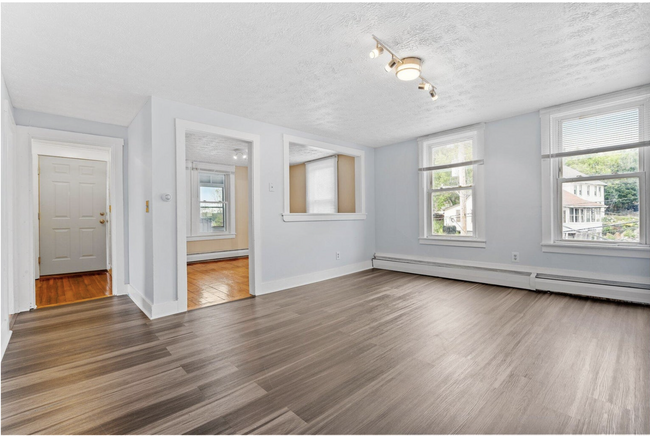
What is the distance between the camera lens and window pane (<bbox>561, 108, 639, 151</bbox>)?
3.43 metres

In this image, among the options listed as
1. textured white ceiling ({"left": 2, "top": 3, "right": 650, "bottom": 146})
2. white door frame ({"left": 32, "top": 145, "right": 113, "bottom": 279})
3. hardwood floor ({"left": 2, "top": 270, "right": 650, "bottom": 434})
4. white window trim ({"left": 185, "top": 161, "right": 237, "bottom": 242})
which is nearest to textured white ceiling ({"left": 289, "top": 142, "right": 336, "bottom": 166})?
white window trim ({"left": 185, "top": 161, "right": 237, "bottom": 242})

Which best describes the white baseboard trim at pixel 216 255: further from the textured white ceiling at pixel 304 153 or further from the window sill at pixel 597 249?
the window sill at pixel 597 249

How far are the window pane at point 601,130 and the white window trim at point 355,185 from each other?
3027 mm

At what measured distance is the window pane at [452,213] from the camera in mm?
4789

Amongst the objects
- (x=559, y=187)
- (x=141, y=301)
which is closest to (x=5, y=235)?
(x=141, y=301)

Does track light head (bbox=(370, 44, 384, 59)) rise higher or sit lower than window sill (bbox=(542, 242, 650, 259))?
higher

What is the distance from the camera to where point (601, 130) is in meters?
3.61

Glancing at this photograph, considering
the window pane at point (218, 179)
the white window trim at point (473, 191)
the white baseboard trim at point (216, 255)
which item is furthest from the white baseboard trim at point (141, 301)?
the white window trim at point (473, 191)

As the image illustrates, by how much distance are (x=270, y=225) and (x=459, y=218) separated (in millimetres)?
3026

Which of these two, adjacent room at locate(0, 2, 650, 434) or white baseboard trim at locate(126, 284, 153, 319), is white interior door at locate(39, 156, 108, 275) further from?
white baseboard trim at locate(126, 284, 153, 319)

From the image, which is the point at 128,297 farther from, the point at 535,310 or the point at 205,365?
the point at 535,310

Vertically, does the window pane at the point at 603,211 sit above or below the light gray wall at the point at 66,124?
below

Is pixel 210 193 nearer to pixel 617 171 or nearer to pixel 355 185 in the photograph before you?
pixel 355 185

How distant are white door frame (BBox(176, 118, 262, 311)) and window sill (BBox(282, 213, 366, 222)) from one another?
0.53 m
